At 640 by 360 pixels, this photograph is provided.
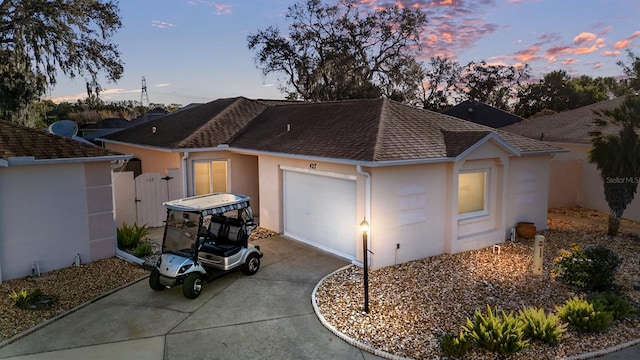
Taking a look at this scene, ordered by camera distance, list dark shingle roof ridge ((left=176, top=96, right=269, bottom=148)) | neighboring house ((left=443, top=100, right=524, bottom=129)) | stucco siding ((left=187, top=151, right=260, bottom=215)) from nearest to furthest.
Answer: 1. dark shingle roof ridge ((left=176, top=96, right=269, bottom=148))
2. stucco siding ((left=187, top=151, right=260, bottom=215))
3. neighboring house ((left=443, top=100, right=524, bottom=129))

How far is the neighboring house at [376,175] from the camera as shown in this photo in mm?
10164

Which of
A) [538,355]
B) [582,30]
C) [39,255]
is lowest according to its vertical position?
[538,355]

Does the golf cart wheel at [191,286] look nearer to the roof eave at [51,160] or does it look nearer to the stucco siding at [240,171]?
the roof eave at [51,160]

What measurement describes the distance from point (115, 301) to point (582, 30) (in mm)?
24299

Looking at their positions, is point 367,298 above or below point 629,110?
below

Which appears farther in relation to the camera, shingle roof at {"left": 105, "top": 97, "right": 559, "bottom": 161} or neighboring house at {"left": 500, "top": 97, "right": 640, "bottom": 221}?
neighboring house at {"left": 500, "top": 97, "right": 640, "bottom": 221}

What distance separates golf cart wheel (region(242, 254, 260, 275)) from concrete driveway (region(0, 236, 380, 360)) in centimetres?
16

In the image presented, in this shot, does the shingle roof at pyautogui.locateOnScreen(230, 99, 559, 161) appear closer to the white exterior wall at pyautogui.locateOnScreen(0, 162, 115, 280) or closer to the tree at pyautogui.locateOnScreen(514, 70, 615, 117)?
the white exterior wall at pyautogui.locateOnScreen(0, 162, 115, 280)

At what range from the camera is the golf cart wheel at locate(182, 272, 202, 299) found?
816 centimetres

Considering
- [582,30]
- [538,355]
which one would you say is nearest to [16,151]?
[538,355]

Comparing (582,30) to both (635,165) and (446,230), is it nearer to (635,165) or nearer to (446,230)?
(635,165)

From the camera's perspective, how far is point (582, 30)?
2142 centimetres

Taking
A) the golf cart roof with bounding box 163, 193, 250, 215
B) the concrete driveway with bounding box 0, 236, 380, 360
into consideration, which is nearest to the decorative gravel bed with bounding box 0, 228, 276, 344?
the concrete driveway with bounding box 0, 236, 380, 360

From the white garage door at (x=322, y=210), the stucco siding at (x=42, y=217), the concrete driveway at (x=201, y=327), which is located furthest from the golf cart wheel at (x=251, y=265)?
the stucco siding at (x=42, y=217)
